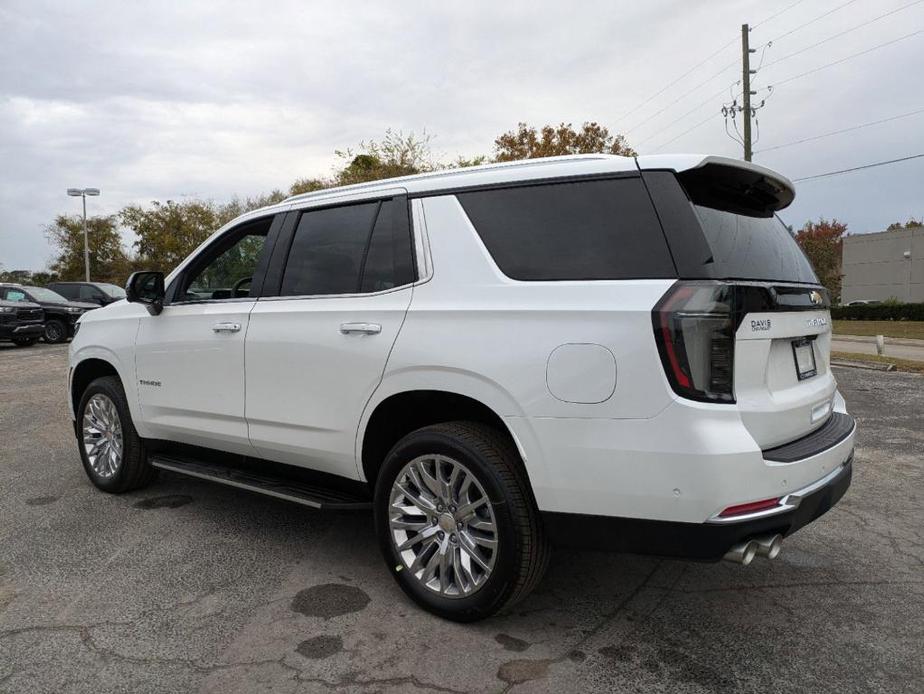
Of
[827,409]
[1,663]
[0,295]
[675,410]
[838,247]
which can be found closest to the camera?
[675,410]

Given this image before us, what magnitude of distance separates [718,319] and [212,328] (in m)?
2.79

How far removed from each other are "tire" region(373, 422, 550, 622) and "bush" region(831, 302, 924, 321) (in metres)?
42.4

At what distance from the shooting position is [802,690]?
2408mm

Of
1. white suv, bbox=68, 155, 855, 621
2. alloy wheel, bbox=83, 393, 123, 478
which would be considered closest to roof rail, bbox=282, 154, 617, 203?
white suv, bbox=68, 155, 855, 621

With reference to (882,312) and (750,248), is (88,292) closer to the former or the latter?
(750,248)

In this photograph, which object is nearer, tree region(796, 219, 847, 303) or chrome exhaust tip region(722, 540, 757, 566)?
chrome exhaust tip region(722, 540, 757, 566)

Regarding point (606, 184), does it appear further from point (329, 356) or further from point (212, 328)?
point (212, 328)

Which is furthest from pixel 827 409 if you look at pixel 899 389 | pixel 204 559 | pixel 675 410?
pixel 899 389

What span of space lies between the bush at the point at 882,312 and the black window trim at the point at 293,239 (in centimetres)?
4216

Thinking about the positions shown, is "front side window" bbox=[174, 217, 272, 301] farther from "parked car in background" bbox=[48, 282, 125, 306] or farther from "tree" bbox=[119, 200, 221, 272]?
"tree" bbox=[119, 200, 221, 272]

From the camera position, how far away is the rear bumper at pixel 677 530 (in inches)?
93.7

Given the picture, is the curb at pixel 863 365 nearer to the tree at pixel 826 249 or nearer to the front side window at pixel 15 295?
the front side window at pixel 15 295

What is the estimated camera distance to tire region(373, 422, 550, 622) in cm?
269

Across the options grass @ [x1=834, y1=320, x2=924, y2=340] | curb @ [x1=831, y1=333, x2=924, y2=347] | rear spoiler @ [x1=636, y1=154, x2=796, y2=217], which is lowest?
grass @ [x1=834, y1=320, x2=924, y2=340]
